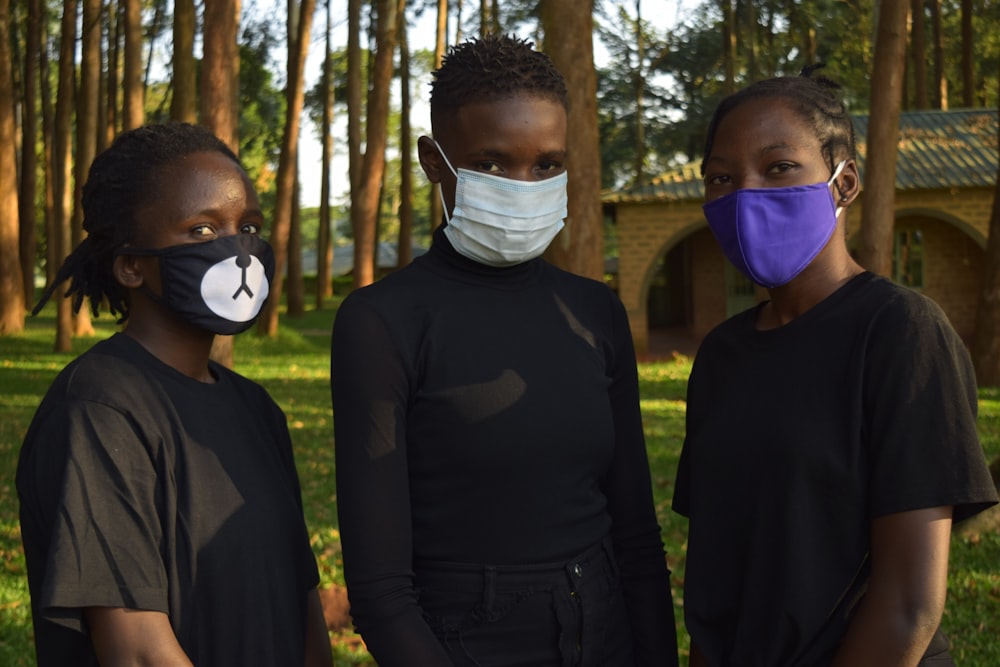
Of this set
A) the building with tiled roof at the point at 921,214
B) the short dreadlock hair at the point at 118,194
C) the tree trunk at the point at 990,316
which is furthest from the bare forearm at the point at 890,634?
the building with tiled roof at the point at 921,214

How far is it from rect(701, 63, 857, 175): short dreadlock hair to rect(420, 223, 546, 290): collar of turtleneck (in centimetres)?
52

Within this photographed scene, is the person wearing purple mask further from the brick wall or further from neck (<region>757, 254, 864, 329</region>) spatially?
the brick wall

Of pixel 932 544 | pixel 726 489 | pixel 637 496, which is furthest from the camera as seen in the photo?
pixel 637 496

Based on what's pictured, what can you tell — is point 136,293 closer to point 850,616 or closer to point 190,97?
point 850,616

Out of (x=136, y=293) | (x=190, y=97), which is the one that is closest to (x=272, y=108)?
(x=190, y=97)

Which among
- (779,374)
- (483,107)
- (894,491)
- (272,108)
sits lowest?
(894,491)

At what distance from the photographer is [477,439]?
7.43 ft

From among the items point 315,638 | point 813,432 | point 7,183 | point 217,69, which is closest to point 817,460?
point 813,432

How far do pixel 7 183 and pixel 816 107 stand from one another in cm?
2137

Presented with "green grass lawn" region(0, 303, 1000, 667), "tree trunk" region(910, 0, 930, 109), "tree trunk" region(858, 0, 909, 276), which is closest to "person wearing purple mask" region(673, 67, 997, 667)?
"green grass lawn" region(0, 303, 1000, 667)

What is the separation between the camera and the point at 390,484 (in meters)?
2.17

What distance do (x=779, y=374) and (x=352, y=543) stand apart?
0.98m

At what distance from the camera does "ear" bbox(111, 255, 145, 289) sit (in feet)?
7.88

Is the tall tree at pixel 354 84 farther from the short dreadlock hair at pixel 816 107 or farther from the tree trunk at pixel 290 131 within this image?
the short dreadlock hair at pixel 816 107
